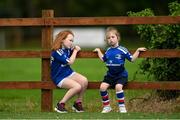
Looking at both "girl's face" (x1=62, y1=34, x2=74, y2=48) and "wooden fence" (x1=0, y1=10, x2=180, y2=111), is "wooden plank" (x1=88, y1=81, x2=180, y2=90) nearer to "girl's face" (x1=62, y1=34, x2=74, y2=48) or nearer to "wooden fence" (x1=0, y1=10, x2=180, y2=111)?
"wooden fence" (x1=0, y1=10, x2=180, y2=111)

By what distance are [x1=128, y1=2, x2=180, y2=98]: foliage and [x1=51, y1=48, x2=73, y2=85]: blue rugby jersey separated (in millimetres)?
1607

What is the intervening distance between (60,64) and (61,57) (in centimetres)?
14

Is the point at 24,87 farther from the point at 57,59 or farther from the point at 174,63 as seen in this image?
the point at 174,63

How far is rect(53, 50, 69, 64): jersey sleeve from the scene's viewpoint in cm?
1184

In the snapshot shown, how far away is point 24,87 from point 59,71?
0.69 meters

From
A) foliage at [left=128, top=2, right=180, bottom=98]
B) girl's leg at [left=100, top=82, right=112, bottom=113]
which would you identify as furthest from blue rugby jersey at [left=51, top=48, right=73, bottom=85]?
foliage at [left=128, top=2, right=180, bottom=98]

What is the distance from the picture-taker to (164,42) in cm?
1291

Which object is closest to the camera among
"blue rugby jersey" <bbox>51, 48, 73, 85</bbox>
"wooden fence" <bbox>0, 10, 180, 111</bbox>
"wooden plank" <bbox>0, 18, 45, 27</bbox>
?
"blue rugby jersey" <bbox>51, 48, 73, 85</bbox>

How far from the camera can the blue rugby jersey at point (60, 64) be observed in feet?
38.9

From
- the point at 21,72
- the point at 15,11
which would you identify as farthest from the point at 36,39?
the point at 21,72

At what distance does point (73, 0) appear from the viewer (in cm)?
6400

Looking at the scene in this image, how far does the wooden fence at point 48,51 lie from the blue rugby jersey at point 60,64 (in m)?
0.19

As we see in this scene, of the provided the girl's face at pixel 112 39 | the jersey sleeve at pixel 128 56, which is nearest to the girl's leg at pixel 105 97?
the jersey sleeve at pixel 128 56

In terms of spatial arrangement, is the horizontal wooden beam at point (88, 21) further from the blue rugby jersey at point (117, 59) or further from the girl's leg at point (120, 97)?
the girl's leg at point (120, 97)
